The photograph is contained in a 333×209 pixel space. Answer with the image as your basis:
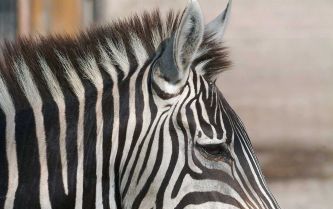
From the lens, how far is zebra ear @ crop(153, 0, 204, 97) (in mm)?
3857

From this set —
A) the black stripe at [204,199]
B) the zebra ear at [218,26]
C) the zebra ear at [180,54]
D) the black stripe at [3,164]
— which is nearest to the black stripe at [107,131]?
the zebra ear at [180,54]

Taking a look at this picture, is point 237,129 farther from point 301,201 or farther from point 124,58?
point 301,201

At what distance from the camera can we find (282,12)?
8742 mm

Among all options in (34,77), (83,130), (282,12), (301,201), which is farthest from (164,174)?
(282,12)

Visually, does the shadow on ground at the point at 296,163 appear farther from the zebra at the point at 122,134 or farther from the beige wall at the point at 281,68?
the zebra at the point at 122,134

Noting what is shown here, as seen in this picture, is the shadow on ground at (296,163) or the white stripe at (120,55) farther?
the shadow on ground at (296,163)

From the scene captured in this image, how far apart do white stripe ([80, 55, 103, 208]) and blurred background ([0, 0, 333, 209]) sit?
4378 mm

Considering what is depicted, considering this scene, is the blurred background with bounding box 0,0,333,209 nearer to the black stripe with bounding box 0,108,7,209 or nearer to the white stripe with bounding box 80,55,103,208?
the white stripe with bounding box 80,55,103,208

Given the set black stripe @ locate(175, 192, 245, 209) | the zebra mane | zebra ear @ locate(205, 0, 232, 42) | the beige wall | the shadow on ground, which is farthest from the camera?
the beige wall

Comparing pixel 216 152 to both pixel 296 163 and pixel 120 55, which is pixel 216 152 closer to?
pixel 120 55

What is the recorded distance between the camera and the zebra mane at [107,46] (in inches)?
160

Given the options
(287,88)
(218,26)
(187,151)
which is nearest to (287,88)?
(287,88)

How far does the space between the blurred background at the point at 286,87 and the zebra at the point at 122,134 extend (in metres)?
4.37

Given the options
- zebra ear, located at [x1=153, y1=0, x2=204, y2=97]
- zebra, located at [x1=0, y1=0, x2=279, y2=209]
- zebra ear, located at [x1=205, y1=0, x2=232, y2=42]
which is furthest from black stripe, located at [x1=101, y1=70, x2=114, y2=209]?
zebra ear, located at [x1=205, y1=0, x2=232, y2=42]
